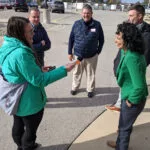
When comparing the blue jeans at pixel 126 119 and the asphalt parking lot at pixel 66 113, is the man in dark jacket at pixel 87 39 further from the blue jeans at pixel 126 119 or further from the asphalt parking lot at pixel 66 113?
the blue jeans at pixel 126 119

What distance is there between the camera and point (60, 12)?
35.6 m

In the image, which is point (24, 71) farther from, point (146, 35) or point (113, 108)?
point (113, 108)

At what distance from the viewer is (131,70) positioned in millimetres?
2764

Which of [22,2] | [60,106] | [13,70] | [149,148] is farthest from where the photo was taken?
[22,2]

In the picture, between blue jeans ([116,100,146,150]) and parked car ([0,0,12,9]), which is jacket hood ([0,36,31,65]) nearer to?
blue jeans ([116,100,146,150])

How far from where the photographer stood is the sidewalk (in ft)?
12.4

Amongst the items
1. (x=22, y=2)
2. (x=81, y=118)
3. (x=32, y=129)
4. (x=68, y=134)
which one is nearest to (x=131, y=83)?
(x=32, y=129)

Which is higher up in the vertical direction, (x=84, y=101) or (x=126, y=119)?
(x=126, y=119)

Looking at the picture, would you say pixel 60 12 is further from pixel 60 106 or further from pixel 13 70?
pixel 13 70

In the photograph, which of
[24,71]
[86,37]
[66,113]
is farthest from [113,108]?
[24,71]

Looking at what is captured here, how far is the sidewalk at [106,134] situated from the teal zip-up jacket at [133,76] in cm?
108

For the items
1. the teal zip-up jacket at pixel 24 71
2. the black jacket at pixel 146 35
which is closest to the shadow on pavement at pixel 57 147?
the teal zip-up jacket at pixel 24 71

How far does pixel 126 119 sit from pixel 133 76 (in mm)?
599

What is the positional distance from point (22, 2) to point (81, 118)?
3157cm
